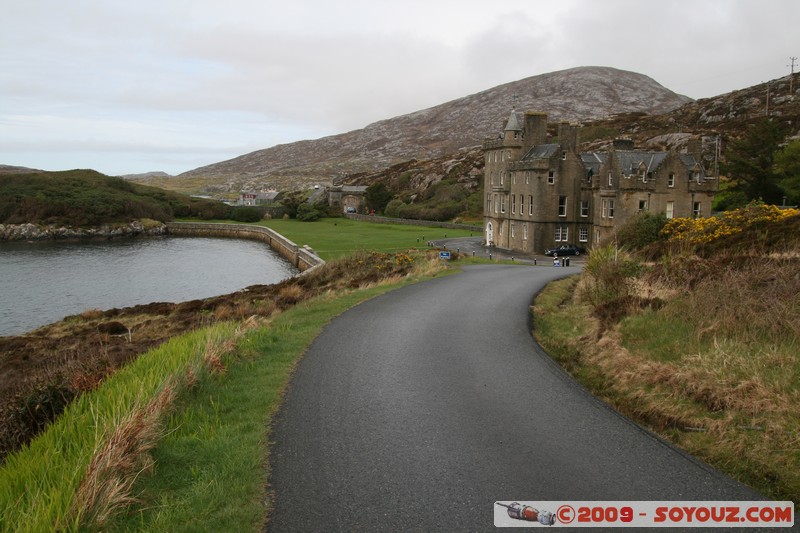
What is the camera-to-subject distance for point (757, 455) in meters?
7.23

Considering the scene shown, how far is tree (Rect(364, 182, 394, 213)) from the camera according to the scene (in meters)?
111

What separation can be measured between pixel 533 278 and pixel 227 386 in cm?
2001

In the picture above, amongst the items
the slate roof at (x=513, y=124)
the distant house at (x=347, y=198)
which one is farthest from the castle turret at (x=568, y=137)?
the distant house at (x=347, y=198)

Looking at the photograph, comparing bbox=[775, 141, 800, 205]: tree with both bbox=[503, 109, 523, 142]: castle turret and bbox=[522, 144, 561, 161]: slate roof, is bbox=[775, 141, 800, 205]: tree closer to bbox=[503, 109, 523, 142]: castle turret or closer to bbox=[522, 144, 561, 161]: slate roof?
bbox=[522, 144, 561, 161]: slate roof

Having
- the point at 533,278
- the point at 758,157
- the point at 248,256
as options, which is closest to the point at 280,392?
the point at 533,278

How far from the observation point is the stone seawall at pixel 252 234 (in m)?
57.3

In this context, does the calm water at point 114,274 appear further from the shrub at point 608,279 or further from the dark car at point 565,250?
the shrub at point 608,279

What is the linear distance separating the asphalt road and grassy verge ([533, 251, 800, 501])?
0.53 meters

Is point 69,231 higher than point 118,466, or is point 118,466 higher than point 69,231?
point 118,466

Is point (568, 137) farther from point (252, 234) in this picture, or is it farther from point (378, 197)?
point (378, 197)

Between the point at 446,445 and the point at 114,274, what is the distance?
2056 inches

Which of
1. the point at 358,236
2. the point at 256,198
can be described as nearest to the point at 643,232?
the point at 358,236

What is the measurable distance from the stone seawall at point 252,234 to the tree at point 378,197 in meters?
24.5

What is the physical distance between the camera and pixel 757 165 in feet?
189
